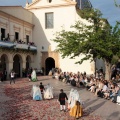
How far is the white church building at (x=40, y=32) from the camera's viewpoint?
34688 mm

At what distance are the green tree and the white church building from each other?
9.93 m

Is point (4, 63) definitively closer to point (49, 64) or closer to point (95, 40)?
point (49, 64)

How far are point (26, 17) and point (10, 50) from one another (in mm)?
7899

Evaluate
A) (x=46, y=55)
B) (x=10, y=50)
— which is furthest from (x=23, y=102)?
(x=46, y=55)

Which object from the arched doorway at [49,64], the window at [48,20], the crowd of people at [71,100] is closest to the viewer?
the crowd of people at [71,100]

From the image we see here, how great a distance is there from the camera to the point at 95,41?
24.1 metres

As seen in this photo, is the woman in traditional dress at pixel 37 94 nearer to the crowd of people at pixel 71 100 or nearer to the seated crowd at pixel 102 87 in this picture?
the crowd of people at pixel 71 100

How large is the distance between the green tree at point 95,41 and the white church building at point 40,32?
32.6 ft

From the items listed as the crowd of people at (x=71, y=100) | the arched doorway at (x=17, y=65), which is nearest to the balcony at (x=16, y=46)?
the arched doorway at (x=17, y=65)

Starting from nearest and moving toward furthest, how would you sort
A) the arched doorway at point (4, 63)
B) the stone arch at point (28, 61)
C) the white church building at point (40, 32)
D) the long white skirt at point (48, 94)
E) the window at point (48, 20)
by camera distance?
the long white skirt at point (48, 94), the arched doorway at point (4, 63), the white church building at point (40, 32), the stone arch at point (28, 61), the window at point (48, 20)

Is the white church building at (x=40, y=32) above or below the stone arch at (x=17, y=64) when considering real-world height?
above

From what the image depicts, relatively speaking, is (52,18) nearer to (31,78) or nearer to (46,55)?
(46,55)

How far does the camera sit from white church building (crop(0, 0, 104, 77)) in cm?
3469

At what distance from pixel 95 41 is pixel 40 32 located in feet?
54.8
